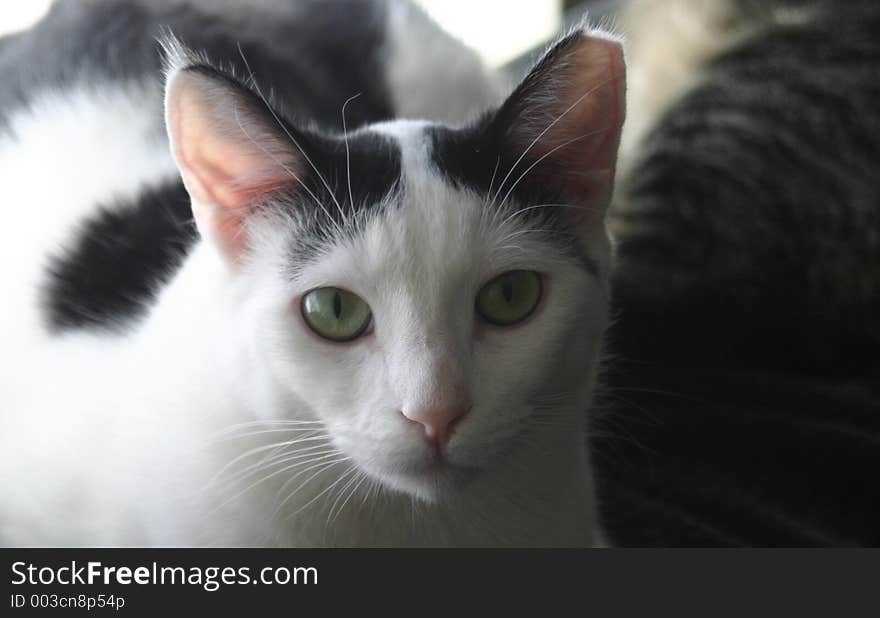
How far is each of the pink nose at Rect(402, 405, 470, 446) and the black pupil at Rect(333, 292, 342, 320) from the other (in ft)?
0.38

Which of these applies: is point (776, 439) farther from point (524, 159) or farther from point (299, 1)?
point (299, 1)

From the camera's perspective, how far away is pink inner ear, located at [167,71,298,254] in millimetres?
759

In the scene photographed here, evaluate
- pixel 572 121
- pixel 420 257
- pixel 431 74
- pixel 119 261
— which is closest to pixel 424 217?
pixel 420 257

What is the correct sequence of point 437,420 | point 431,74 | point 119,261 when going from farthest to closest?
point 431,74 < point 119,261 < point 437,420

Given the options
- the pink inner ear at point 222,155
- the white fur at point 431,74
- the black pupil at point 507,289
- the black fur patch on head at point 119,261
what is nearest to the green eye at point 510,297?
the black pupil at point 507,289

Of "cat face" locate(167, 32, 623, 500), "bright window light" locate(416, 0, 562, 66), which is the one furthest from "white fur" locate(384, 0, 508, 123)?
"cat face" locate(167, 32, 623, 500)

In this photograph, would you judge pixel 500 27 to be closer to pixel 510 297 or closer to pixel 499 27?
pixel 499 27

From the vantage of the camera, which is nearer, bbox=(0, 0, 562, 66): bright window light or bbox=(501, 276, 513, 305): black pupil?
bbox=(501, 276, 513, 305): black pupil

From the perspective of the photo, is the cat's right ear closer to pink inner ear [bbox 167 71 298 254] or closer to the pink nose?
pink inner ear [bbox 167 71 298 254]

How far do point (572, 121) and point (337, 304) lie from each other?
274 mm

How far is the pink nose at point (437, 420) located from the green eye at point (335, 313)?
0.10 metres

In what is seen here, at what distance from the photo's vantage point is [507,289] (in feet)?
2.65
